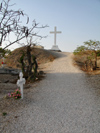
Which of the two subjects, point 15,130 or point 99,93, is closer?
point 15,130

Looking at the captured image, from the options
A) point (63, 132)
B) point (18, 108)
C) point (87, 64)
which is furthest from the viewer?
point (87, 64)

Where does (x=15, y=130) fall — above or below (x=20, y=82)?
below

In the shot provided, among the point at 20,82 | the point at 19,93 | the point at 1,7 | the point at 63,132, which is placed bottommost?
the point at 63,132

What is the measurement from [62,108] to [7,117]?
2410 millimetres

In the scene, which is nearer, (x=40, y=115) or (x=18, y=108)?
(x=40, y=115)

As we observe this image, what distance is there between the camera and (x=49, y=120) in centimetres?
516

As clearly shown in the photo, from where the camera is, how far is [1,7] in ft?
15.8

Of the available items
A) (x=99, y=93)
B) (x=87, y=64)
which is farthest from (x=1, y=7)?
(x=87, y=64)

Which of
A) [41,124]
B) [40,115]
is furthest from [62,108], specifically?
[41,124]

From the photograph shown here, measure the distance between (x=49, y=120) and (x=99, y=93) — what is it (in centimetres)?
475

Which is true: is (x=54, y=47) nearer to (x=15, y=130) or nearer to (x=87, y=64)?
(x=87, y=64)

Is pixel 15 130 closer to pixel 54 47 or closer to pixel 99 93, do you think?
pixel 99 93

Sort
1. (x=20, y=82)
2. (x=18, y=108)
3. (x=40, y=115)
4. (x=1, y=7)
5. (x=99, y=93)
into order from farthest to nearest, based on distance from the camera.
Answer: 1. (x=99, y=93)
2. (x=20, y=82)
3. (x=18, y=108)
4. (x=40, y=115)
5. (x=1, y=7)

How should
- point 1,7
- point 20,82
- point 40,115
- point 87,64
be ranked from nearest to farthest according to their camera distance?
point 1,7, point 40,115, point 20,82, point 87,64
